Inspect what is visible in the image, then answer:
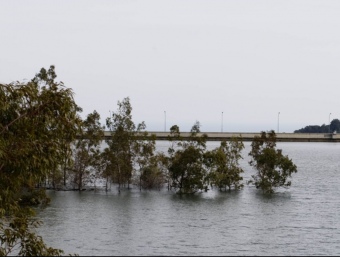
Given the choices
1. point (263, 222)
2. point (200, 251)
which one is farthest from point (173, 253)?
point (263, 222)

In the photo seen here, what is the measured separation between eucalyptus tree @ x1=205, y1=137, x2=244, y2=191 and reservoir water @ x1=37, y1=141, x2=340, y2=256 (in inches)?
113

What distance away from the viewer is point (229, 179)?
340 feet

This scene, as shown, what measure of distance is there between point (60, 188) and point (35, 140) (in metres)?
79.2

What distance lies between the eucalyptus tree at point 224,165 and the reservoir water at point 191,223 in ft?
9.39

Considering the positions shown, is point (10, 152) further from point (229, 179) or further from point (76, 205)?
point (229, 179)

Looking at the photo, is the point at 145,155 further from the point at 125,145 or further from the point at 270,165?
the point at 270,165

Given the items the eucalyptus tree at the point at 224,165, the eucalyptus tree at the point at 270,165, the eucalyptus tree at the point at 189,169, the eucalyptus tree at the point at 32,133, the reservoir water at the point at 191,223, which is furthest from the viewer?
the eucalyptus tree at the point at 270,165

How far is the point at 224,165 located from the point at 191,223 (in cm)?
3519

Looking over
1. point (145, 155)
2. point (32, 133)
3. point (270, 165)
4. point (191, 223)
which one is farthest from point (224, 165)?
point (32, 133)

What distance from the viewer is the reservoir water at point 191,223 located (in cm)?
5362

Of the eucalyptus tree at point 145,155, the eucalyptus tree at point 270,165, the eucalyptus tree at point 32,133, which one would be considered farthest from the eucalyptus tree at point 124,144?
the eucalyptus tree at point 32,133

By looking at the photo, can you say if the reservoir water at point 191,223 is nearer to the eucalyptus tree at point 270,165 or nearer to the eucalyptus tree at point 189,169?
the eucalyptus tree at point 270,165

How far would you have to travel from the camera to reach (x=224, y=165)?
335ft

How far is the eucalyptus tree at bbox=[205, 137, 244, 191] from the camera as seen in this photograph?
98.3m
